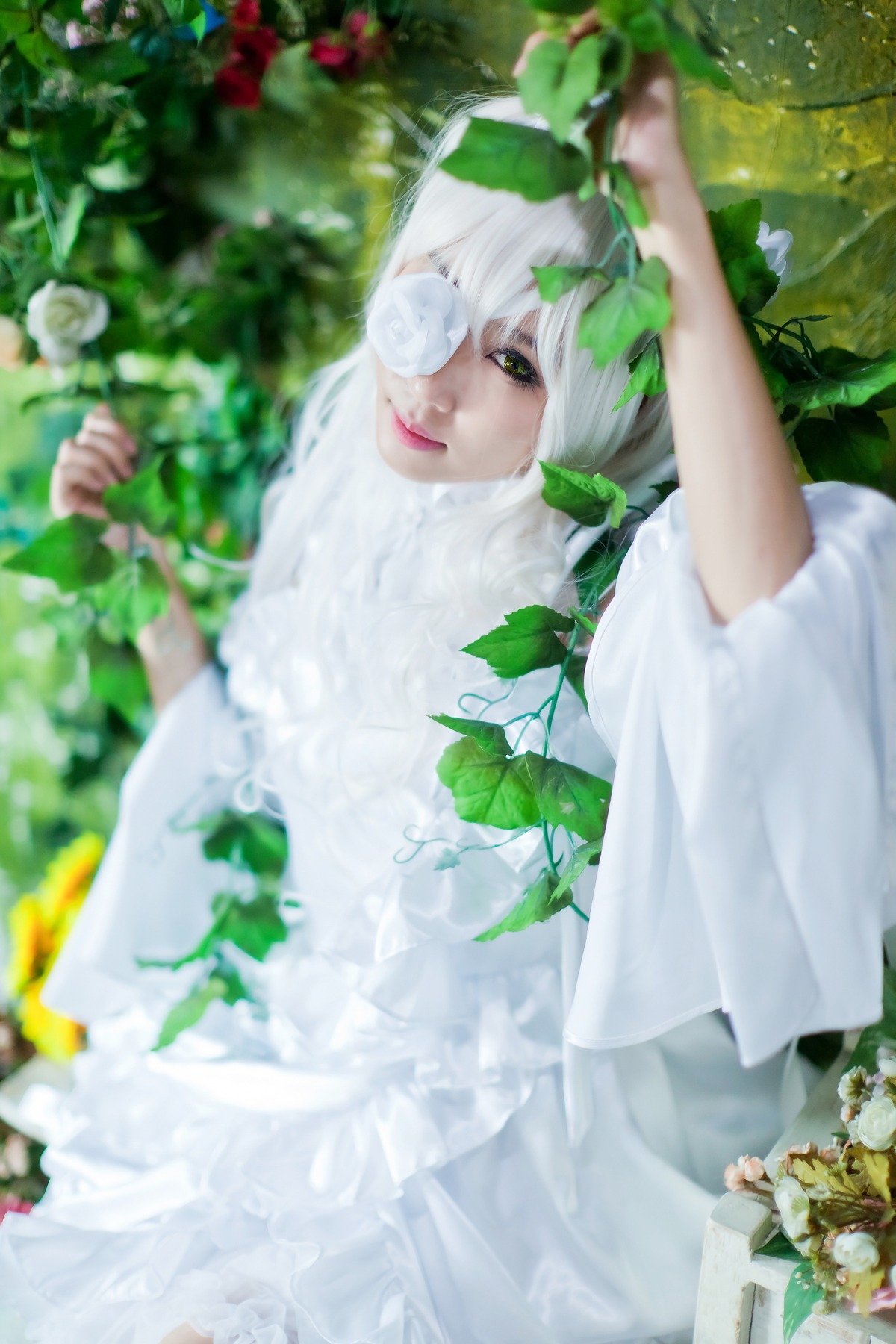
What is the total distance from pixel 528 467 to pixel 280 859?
22.2 inches

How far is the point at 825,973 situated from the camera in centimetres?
63

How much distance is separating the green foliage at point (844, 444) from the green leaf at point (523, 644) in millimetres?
242

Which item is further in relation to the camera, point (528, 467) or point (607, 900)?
point (528, 467)

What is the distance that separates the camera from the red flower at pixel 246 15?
3.54ft

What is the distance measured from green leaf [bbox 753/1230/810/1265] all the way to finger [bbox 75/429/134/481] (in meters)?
0.99

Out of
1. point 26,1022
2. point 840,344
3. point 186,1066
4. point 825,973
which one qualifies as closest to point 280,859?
point 186,1066

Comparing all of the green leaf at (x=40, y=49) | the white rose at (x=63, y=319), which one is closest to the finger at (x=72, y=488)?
the white rose at (x=63, y=319)

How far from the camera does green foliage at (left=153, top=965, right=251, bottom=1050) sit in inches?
42.4

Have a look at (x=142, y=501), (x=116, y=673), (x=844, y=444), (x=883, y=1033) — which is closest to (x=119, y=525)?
(x=142, y=501)

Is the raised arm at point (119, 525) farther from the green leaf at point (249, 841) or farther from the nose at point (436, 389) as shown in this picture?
the nose at point (436, 389)

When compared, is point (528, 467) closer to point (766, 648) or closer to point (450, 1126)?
point (766, 648)

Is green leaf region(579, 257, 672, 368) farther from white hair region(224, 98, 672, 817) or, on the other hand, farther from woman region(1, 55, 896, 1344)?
white hair region(224, 98, 672, 817)

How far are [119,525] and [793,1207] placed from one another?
36.9 inches

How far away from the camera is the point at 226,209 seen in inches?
50.9
